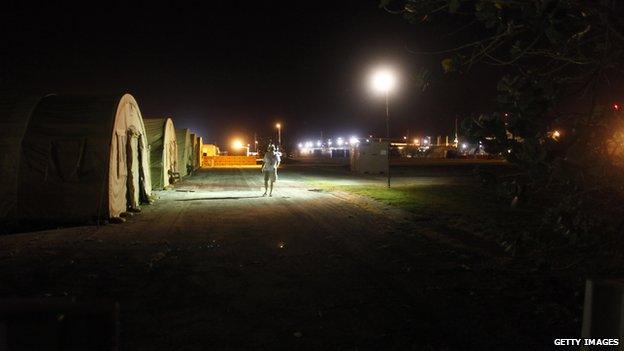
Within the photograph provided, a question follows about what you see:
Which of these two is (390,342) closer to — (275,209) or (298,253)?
(298,253)

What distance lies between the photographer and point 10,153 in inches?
544

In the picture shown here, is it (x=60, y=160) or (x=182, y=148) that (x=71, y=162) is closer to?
(x=60, y=160)

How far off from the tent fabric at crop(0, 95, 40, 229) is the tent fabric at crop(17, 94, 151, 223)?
0.45ft

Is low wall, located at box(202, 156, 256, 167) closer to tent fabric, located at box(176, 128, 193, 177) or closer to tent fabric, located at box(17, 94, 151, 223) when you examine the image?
tent fabric, located at box(176, 128, 193, 177)

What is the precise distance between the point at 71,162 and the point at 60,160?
0.26m

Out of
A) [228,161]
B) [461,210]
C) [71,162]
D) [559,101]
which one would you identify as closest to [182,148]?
[71,162]

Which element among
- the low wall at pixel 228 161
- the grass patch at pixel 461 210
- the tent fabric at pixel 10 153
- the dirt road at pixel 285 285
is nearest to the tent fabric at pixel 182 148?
the grass patch at pixel 461 210

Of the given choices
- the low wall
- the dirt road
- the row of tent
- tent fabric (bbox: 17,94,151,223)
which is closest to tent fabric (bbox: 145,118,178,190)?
the row of tent

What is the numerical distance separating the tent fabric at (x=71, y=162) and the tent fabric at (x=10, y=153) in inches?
5.4

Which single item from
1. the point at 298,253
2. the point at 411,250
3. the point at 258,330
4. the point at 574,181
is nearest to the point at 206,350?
the point at 258,330

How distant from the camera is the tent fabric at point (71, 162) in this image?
13.8m

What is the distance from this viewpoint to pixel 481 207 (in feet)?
57.7

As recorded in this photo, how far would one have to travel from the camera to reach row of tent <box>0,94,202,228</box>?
13.7 meters

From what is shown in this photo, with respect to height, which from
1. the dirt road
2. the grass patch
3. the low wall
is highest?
the low wall
